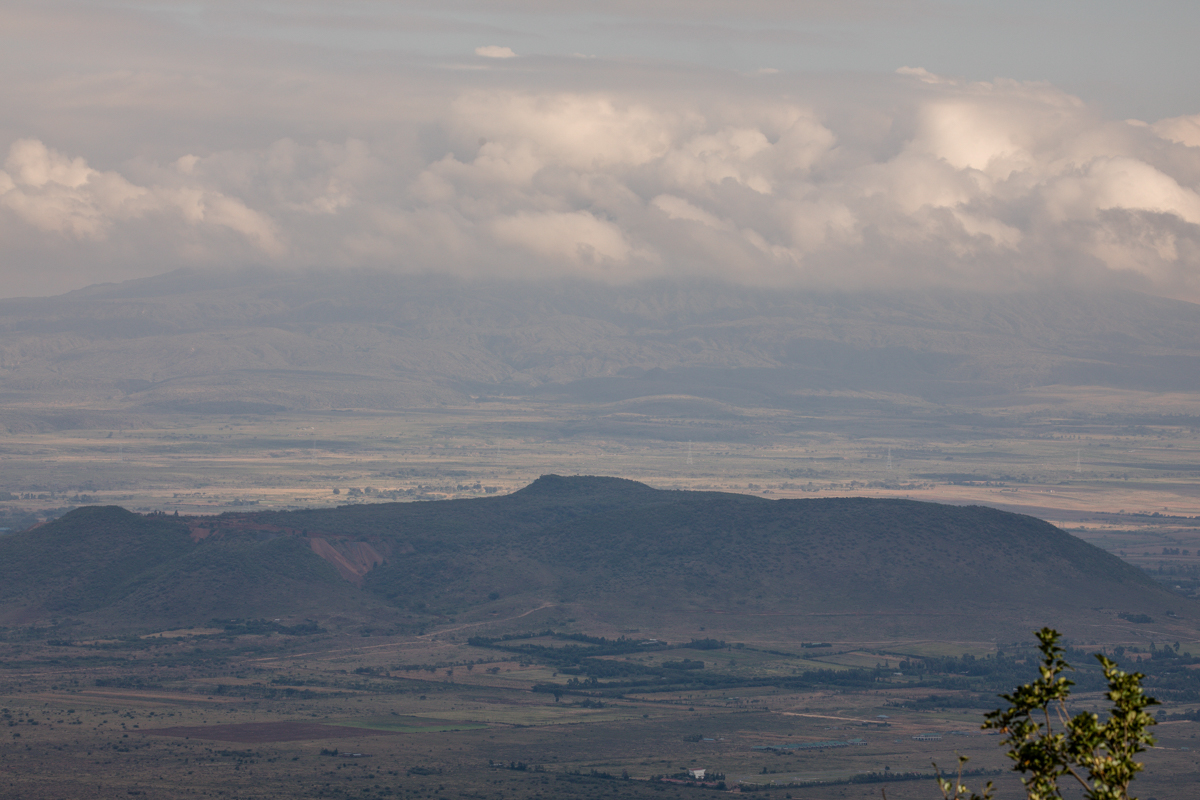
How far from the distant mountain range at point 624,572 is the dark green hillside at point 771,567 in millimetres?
246

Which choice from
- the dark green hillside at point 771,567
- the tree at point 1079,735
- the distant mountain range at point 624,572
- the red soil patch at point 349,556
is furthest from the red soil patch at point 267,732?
the tree at point 1079,735

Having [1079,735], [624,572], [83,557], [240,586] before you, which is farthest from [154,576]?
[1079,735]

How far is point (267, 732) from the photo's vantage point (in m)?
103

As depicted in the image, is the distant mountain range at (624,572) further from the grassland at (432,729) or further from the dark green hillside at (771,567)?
the grassland at (432,729)

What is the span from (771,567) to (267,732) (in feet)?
233

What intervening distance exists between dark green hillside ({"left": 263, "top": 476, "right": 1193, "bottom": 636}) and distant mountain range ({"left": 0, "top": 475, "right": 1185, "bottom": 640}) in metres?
0.25

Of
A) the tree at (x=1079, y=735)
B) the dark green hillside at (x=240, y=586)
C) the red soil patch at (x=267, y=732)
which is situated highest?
the tree at (x=1079, y=735)

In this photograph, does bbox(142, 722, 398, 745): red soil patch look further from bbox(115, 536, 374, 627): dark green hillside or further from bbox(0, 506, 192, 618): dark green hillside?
bbox(0, 506, 192, 618): dark green hillside

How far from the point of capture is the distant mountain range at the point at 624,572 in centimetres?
15150

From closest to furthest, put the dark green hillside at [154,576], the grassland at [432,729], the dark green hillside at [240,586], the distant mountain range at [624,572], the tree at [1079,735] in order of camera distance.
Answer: the tree at [1079,735]
the grassland at [432,729]
the dark green hillside at [240,586]
the dark green hillside at [154,576]
the distant mountain range at [624,572]

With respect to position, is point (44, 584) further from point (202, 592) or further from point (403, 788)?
point (403, 788)

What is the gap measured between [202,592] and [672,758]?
68.0 metres

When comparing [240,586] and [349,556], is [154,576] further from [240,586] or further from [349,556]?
[349,556]

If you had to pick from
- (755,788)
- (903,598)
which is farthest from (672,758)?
(903,598)
